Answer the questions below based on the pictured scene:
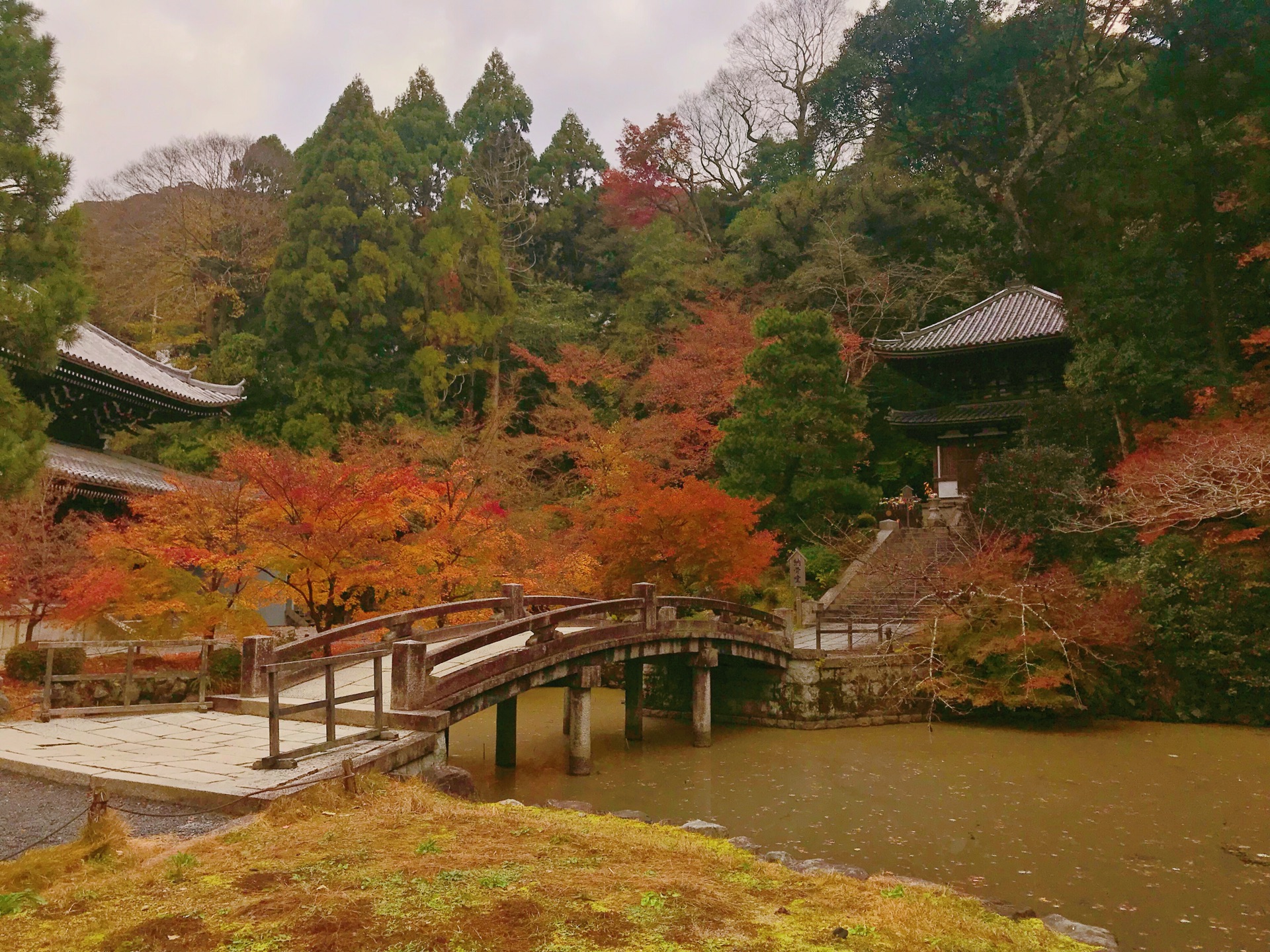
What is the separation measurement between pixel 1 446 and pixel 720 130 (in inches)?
1326

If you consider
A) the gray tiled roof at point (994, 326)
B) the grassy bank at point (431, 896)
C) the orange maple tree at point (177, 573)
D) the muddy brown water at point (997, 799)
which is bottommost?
the muddy brown water at point (997, 799)

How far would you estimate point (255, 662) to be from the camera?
439 inches

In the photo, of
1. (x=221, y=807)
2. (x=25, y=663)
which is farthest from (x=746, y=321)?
(x=221, y=807)

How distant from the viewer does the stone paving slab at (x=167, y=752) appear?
7574 mm

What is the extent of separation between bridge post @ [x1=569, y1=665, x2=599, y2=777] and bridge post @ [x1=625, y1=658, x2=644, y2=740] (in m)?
2.50

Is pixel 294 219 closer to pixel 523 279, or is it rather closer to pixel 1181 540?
pixel 523 279

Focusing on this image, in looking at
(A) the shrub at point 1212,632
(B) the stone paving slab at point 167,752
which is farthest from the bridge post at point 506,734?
(A) the shrub at point 1212,632

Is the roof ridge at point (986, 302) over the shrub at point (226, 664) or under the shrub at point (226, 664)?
over

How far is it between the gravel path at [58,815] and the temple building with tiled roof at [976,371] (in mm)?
21953

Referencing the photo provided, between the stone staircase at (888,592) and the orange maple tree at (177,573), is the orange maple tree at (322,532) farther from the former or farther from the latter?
the stone staircase at (888,592)

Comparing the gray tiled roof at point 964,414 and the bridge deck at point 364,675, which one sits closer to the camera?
the bridge deck at point 364,675

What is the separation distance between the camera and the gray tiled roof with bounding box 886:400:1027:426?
25703mm

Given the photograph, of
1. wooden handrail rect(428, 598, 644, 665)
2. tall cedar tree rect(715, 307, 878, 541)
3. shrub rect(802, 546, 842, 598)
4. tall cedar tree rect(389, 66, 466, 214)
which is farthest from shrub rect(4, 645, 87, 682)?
tall cedar tree rect(389, 66, 466, 214)

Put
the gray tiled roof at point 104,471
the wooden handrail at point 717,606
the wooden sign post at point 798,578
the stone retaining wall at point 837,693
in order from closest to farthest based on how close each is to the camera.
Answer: the wooden handrail at point 717,606
the stone retaining wall at point 837,693
the gray tiled roof at point 104,471
the wooden sign post at point 798,578
